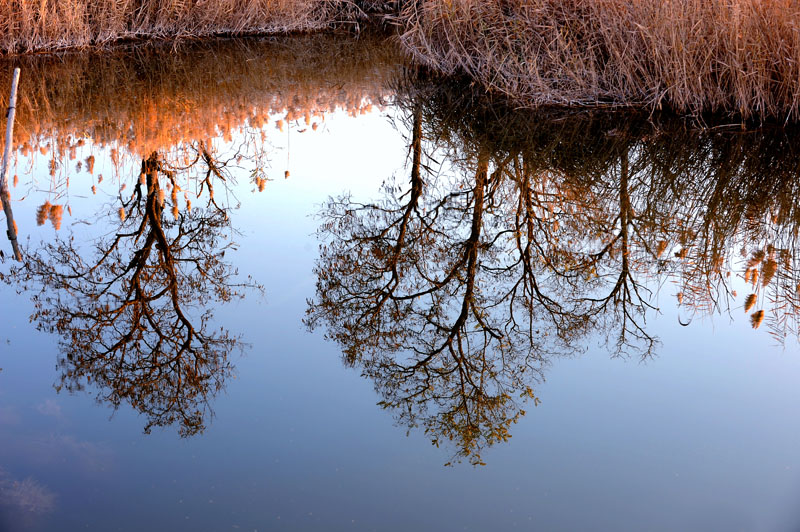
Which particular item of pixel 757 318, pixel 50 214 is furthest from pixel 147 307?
pixel 757 318

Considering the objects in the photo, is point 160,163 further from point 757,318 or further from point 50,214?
point 757,318

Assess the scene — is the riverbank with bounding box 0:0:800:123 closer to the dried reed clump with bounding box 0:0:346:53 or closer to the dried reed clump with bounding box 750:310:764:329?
the dried reed clump with bounding box 0:0:346:53

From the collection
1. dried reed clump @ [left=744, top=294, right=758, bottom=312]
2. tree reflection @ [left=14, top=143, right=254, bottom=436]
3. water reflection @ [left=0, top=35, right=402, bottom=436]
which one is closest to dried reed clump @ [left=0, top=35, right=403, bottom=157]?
water reflection @ [left=0, top=35, right=402, bottom=436]

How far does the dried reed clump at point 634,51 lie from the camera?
7.72 m

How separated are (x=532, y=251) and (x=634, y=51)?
3673 mm

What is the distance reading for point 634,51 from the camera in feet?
27.7

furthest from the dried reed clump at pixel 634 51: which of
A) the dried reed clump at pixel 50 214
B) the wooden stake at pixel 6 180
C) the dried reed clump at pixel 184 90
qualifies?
the wooden stake at pixel 6 180

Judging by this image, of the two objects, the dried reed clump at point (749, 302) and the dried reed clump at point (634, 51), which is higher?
the dried reed clump at point (634, 51)

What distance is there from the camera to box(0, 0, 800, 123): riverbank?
25.4 ft

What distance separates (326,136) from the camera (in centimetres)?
888

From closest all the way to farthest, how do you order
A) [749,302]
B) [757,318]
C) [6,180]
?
[757,318]
[749,302]
[6,180]

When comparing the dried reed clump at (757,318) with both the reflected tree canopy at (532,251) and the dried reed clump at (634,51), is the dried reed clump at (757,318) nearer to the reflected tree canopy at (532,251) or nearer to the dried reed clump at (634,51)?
the reflected tree canopy at (532,251)

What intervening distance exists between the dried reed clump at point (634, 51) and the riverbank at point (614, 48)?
13mm

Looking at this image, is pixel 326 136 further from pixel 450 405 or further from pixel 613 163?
pixel 450 405
